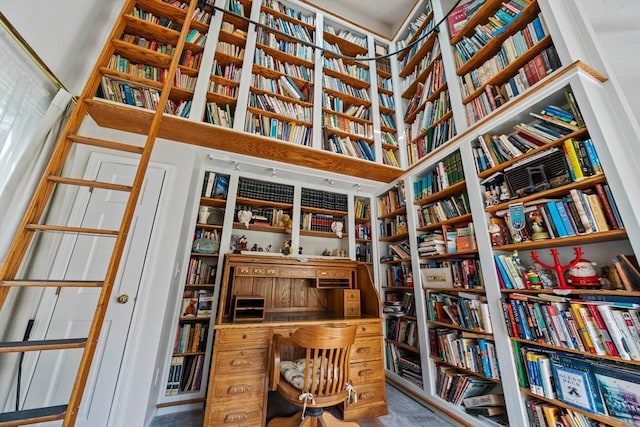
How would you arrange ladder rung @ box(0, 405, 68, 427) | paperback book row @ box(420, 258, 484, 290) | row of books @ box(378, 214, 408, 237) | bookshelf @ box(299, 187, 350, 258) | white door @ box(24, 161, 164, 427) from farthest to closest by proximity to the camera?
bookshelf @ box(299, 187, 350, 258)
row of books @ box(378, 214, 408, 237)
paperback book row @ box(420, 258, 484, 290)
white door @ box(24, 161, 164, 427)
ladder rung @ box(0, 405, 68, 427)

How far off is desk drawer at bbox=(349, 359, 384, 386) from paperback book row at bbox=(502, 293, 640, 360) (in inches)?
41.8

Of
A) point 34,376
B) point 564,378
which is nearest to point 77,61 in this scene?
point 34,376

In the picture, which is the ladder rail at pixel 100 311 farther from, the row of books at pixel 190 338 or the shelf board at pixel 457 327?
the shelf board at pixel 457 327

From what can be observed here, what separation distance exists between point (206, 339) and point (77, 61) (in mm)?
2415

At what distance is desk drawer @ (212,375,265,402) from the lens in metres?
1.64

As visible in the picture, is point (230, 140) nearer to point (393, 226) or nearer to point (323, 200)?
point (323, 200)

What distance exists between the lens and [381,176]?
9.32ft

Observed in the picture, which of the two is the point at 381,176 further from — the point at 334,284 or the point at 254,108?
the point at 254,108

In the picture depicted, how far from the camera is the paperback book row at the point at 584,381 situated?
1099 millimetres

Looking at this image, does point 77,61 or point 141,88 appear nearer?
point 77,61

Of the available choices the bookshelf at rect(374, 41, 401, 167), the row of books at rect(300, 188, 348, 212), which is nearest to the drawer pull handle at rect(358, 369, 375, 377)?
the row of books at rect(300, 188, 348, 212)

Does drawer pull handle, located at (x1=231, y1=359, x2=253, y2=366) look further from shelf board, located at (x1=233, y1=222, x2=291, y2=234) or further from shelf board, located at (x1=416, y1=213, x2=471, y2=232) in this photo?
shelf board, located at (x1=416, y1=213, x2=471, y2=232)

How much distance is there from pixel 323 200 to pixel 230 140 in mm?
1279

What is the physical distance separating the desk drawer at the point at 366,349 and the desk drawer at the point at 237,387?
0.78 metres
